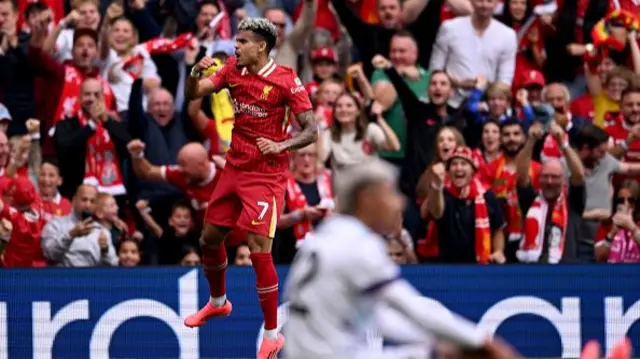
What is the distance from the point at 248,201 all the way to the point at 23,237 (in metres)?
3.68

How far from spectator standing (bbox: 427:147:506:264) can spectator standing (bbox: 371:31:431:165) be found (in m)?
1.01

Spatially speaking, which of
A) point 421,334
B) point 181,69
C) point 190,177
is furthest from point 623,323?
point 421,334


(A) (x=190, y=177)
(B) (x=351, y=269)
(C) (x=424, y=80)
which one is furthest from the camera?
(C) (x=424, y=80)

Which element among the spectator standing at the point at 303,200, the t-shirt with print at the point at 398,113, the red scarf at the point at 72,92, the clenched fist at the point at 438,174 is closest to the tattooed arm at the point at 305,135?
the spectator standing at the point at 303,200

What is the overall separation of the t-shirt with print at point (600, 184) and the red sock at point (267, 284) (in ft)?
15.2

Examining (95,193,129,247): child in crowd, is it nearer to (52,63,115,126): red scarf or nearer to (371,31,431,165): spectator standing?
(52,63,115,126): red scarf

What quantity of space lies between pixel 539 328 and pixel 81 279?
4.01m

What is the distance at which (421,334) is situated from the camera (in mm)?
7609

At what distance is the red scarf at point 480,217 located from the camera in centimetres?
1477

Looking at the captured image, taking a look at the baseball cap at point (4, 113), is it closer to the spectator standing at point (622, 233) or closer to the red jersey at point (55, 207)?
the red jersey at point (55, 207)

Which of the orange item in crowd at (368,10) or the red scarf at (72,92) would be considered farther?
the orange item in crowd at (368,10)

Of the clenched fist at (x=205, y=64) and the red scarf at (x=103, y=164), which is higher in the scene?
the clenched fist at (x=205, y=64)

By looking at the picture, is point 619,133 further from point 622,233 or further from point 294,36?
point 294,36

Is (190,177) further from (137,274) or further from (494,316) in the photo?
(494,316)
